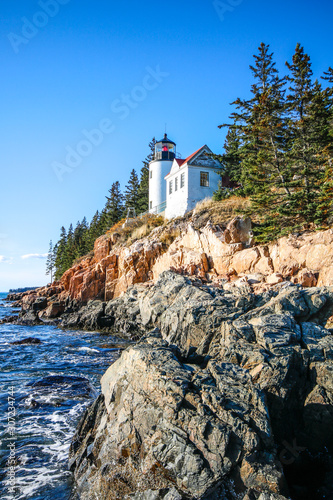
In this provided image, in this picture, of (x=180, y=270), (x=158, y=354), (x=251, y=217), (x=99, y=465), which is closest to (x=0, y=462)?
(x=99, y=465)

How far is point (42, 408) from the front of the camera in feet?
30.6

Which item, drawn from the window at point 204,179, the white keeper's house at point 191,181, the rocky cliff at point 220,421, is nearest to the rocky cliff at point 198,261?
the white keeper's house at point 191,181

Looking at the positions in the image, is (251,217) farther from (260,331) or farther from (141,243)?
(260,331)

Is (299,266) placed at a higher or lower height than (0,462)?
higher

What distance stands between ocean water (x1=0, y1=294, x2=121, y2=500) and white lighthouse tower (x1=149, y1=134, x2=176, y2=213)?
23656 mm

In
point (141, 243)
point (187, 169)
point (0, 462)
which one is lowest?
point (0, 462)

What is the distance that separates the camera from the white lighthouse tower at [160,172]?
38.8 meters

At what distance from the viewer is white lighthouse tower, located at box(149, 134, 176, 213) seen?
1526 inches

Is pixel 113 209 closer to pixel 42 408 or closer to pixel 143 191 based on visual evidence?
pixel 143 191

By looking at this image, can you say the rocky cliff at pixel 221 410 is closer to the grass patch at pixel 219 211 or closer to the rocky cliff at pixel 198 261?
the rocky cliff at pixel 198 261

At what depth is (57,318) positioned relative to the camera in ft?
103

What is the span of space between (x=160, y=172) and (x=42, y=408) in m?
33.4

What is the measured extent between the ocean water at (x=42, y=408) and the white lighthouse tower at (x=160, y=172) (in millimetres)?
23656

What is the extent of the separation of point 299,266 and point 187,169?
17.6 m
